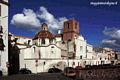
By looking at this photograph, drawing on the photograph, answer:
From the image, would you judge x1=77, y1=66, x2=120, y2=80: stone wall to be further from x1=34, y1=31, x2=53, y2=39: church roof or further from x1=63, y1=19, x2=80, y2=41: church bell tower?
x1=63, y1=19, x2=80, y2=41: church bell tower

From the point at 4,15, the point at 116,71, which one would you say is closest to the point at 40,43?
the point at 4,15

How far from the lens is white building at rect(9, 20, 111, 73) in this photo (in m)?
85.5

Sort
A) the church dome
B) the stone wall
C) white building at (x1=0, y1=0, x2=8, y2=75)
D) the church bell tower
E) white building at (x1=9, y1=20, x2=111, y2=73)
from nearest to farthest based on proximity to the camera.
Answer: the stone wall, white building at (x1=0, y1=0, x2=8, y2=75), white building at (x1=9, y1=20, x2=111, y2=73), the church dome, the church bell tower

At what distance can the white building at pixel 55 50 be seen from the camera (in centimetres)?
8550

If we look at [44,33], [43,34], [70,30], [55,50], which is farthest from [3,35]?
[70,30]

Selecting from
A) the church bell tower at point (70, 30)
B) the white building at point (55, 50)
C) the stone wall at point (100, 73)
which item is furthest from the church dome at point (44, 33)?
the stone wall at point (100, 73)

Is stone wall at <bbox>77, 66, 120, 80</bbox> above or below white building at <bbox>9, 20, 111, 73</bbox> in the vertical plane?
below

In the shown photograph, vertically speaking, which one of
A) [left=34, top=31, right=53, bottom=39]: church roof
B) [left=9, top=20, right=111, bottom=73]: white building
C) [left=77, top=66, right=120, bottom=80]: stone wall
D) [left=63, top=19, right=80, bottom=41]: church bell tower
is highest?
[left=63, top=19, right=80, bottom=41]: church bell tower

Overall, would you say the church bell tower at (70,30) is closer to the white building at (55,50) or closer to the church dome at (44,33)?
the white building at (55,50)

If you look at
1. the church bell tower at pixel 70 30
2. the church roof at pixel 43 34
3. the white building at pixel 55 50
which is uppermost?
the church bell tower at pixel 70 30

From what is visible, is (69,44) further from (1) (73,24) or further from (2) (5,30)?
(2) (5,30)

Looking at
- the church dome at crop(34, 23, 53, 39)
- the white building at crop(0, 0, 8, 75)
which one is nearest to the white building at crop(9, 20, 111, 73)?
the church dome at crop(34, 23, 53, 39)

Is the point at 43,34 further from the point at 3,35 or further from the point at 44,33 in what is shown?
the point at 3,35

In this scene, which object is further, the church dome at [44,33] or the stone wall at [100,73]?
the church dome at [44,33]
